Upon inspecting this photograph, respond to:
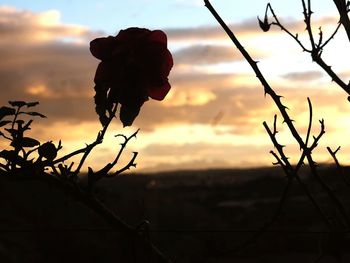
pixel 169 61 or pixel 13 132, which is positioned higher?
pixel 169 61

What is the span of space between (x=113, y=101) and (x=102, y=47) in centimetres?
14

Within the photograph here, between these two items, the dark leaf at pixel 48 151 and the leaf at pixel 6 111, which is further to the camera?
the leaf at pixel 6 111

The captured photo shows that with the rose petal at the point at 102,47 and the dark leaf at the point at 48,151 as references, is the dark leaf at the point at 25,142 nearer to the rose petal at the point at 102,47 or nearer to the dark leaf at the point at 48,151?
the dark leaf at the point at 48,151

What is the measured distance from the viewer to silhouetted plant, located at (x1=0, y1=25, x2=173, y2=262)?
1380 mm

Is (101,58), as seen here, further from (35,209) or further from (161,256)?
(35,209)

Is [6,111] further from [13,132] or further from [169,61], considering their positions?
[169,61]

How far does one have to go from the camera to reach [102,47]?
149cm

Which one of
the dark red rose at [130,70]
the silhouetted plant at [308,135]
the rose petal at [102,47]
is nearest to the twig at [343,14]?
the silhouetted plant at [308,135]

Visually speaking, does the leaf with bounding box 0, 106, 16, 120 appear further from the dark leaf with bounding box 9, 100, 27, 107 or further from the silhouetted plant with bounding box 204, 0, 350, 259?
the silhouetted plant with bounding box 204, 0, 350, 259

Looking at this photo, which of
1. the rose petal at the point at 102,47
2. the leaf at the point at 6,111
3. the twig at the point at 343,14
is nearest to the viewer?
the rose petal at the point at 102,47

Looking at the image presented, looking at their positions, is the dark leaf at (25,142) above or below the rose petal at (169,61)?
below

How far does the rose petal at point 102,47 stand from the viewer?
1.49 metres

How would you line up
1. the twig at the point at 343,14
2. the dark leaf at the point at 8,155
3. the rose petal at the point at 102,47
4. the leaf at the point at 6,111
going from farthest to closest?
the twig at the point at 343,14, the leaf at the point at 6,111, the rose petal at the point at 102,47, the dark leaf at the point at 8,155

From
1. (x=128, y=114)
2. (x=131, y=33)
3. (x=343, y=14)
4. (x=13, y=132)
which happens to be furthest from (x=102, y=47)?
(x=343, y=14)
